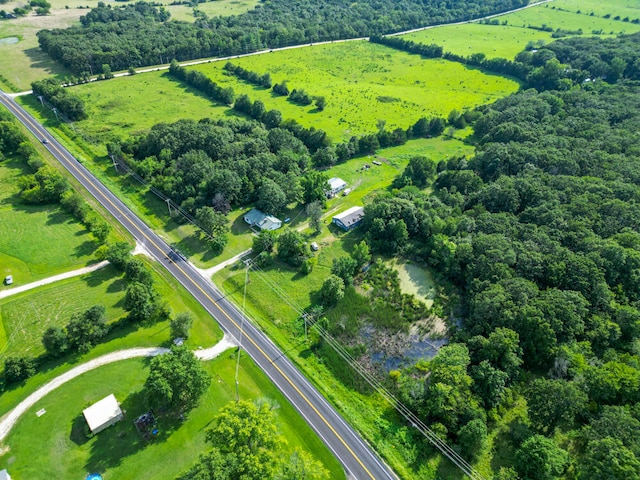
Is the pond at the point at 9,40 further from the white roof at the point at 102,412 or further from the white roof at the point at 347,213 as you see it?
the white roof at the point at 102,412

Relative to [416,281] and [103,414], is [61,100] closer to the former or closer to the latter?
[103,414]

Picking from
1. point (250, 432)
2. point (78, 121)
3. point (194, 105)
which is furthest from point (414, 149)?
point (78, 121)

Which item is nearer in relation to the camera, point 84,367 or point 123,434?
point 123,434

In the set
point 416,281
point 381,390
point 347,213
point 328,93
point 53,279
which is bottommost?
point 381,390

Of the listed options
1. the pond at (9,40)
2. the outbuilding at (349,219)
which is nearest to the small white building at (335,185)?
the outbuilding at (349,219)

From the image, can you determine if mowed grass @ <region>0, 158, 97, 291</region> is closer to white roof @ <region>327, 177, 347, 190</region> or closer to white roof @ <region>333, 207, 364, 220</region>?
white roof @ <region>333, 207, 364, 220</region>

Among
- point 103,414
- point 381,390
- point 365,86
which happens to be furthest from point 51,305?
point 365,86

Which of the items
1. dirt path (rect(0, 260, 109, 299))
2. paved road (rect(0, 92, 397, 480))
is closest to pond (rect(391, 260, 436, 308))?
paved road (rect(0, 92, 397, 480))

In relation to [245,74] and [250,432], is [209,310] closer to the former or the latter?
[250,432]

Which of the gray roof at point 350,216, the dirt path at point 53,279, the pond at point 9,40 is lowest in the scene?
the dirt path at point 53,279
